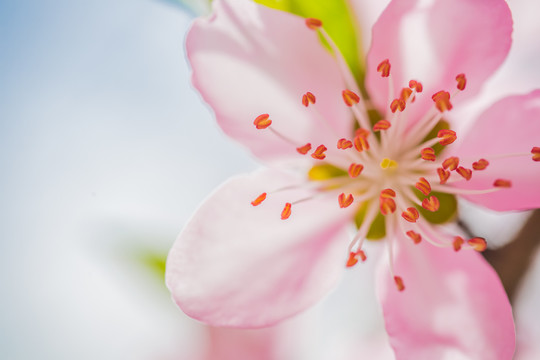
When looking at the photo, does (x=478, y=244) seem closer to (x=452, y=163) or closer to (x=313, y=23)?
(x=452, y=163)

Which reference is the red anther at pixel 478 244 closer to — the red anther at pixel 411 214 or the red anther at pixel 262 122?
the red anther at pixel 411 214

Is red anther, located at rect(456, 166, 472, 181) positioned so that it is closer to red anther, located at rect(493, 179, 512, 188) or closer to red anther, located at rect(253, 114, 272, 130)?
red anther, located at rect(493, 179, 512, 188)

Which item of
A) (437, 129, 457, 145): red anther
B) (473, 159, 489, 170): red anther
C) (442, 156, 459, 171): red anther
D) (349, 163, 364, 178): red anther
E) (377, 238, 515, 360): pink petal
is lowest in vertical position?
(377, 238, 515, 360): pink petal

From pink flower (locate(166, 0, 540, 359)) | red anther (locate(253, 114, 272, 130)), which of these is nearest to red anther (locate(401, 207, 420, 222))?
pink flower (locate(166, 0, 540, 359))

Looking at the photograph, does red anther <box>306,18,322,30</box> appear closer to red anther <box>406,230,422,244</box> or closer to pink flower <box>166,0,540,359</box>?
pink flower <box>166,0,540,359</box>

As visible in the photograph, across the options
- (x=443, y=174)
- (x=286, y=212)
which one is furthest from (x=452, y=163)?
(x=286, y=212)

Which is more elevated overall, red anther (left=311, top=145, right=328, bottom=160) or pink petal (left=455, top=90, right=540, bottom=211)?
red anther (left=311, top=145, right=328, bottom=160)
